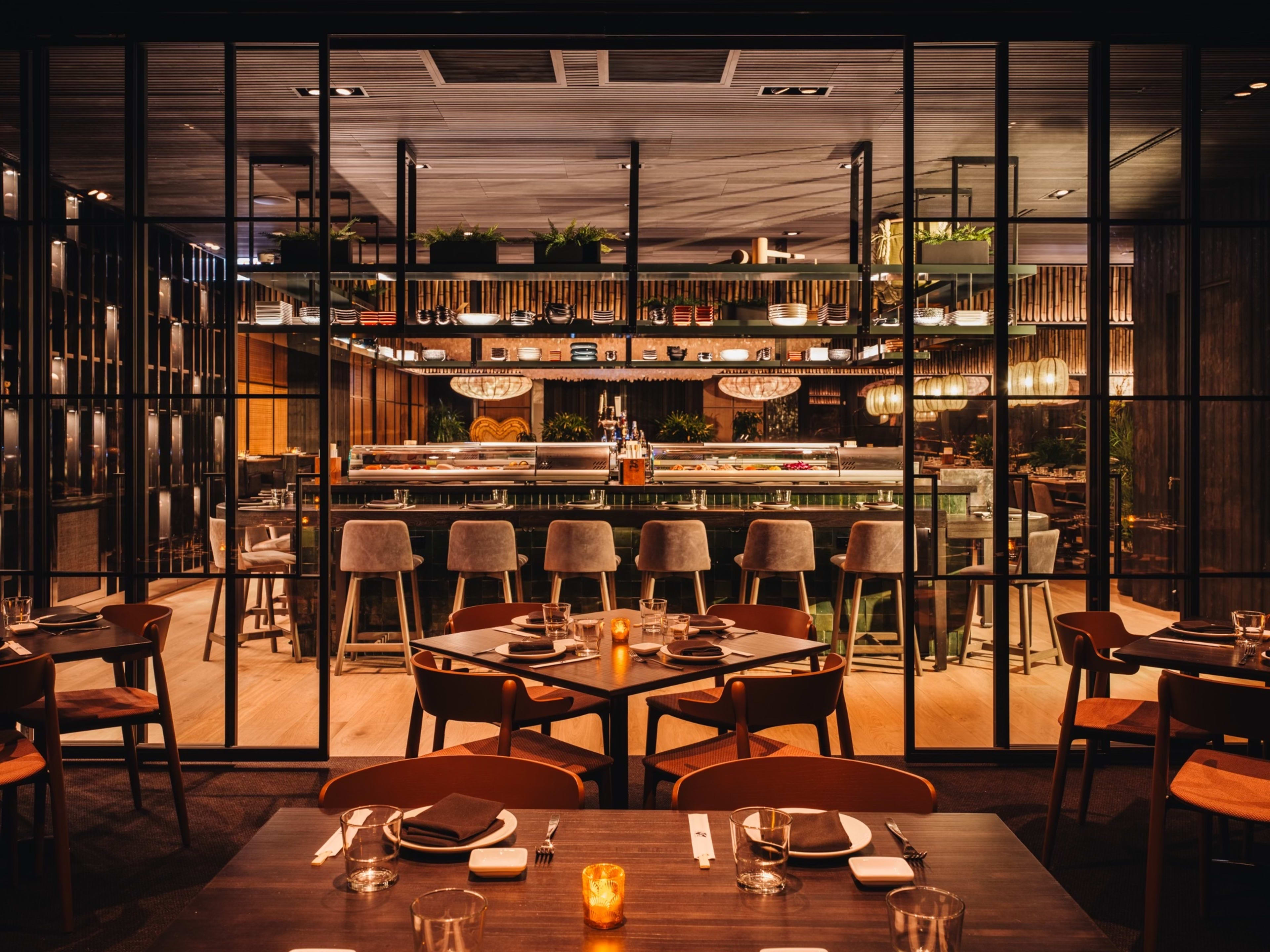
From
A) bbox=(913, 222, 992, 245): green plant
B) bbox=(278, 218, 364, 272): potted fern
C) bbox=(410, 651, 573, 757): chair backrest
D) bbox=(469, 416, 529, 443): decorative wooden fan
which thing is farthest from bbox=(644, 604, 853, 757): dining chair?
bbox=(469, 416, 529, 443): decorative wooden fan

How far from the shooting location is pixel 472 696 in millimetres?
2793

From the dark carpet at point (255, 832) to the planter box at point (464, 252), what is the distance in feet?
12.3

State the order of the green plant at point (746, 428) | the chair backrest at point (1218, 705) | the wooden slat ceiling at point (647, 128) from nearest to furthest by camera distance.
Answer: the chair backrest at point (1218, 705) < the wooden slat ceiling at point (647, 128) < the green plant at point (746, 428)

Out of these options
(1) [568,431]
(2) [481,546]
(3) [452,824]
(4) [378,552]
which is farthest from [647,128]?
(3) [452,824]

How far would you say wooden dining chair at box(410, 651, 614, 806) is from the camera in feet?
9.08

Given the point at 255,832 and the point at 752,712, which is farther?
the point at 255,832

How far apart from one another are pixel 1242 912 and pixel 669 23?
414cm

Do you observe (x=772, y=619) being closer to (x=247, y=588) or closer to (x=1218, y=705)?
(x=1218, y=705)

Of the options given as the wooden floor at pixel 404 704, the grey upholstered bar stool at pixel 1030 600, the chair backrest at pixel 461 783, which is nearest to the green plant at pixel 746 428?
the wooden floor at pixel 404 704

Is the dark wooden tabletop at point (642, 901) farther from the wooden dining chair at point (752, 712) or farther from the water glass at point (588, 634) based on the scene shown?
the water glass at point (588, 634)

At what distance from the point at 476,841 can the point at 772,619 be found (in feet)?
7.67

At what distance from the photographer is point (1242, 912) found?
294 centimetres

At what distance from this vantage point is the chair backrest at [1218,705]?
2.50 metres

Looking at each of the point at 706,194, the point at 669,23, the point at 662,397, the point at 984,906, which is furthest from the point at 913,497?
the point at 662,397
